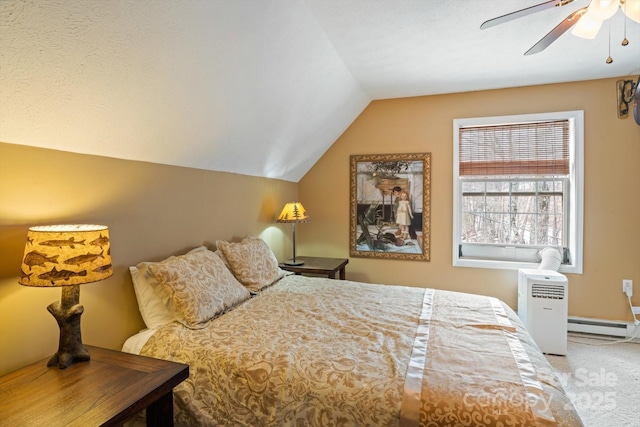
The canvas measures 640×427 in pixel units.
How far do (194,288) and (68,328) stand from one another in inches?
24.1

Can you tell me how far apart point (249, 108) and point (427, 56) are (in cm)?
153

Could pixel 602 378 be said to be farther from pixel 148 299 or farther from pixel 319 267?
pixel 148 299

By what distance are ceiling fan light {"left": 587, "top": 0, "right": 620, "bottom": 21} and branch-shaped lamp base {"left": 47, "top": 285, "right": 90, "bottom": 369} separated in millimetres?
2788

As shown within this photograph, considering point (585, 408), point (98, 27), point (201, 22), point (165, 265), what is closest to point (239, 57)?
point (201, 22)

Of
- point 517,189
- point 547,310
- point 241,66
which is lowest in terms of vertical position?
point 547,310

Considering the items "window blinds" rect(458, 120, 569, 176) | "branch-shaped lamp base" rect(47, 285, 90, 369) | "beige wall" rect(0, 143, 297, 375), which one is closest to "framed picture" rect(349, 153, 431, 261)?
"window blinds" rect(458, 120, 569, 176)

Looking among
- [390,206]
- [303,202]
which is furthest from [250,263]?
[390,206]

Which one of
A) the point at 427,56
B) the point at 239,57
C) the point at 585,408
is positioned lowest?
the point at 585,408

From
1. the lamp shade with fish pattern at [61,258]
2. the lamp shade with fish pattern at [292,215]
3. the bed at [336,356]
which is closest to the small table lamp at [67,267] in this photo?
the lamp shade with fish pattern at [61,258]

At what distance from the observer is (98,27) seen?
1.21 meters

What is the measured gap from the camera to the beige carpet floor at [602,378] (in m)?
1.95

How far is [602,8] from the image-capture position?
5.14ft

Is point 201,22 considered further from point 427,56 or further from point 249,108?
point 427,56

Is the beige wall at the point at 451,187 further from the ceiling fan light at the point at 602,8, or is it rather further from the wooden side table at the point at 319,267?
the ceiling fan light at the point at 602,8
